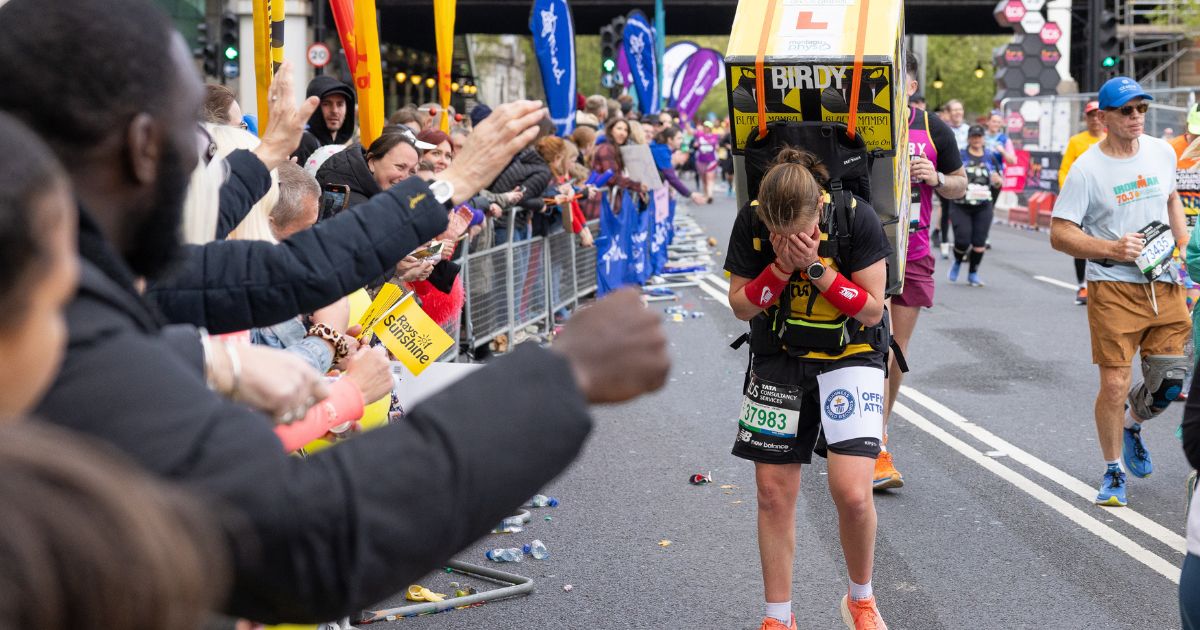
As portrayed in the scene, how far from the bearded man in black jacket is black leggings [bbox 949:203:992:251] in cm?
1401

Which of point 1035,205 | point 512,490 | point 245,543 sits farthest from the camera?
point 1035,205

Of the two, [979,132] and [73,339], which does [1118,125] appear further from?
[979,132]

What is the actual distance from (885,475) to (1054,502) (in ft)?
2.71

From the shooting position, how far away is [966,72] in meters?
63.6

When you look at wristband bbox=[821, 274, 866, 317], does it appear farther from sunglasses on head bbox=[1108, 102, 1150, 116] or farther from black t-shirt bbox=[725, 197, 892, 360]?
sunglasses on head bbox=[1108, 102, 1150, 116]

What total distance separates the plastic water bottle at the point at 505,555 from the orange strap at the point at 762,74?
7.05ft

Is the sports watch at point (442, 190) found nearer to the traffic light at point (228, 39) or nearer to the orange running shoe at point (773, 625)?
the orange running shoe at point (773, 625)

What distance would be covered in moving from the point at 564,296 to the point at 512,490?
36.9 ft

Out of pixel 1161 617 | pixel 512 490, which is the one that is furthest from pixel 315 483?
pixel 1161 617

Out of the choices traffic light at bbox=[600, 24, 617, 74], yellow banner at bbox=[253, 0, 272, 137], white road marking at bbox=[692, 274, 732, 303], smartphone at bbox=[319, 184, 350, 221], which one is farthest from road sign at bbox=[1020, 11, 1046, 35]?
smartphone at bbox=[319, 184, 350, 221]

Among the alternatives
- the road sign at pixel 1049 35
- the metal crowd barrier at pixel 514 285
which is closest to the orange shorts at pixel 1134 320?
the metal crowd barrier at pixel 514 285

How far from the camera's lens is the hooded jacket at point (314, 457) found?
130 cm

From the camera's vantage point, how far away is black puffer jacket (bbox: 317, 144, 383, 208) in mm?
6203

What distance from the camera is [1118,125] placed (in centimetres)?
638
